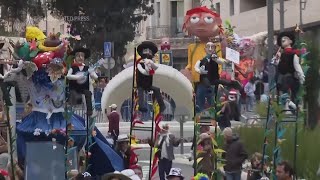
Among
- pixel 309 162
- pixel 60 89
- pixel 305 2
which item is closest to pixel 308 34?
pixel 309 162

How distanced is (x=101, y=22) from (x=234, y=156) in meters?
30.2

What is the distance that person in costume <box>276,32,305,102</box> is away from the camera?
1326 centimetres

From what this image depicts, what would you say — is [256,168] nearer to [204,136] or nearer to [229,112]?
[204,136]

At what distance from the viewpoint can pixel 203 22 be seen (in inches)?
713

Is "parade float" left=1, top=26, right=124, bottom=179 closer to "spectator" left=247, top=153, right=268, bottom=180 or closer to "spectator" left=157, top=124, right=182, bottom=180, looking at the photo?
"spectator" left=247, top=153, right=268, bottom=180

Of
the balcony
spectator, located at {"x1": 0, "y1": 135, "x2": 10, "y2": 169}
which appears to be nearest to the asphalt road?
spectator, located at {"x1": 0, "y1": 135, "x2": 10, "y2": 169}

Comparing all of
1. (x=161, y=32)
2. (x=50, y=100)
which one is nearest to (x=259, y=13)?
(x=161, y=32)

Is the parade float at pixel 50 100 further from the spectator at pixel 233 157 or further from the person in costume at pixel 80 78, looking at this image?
the spectator at pixel 233 157

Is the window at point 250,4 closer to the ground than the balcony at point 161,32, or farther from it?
farther from it

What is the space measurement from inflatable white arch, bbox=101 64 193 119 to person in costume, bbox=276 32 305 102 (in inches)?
138

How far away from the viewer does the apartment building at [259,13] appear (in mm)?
41062

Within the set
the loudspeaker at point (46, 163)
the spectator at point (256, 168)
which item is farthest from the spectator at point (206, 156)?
the loudspeaker at point (46, 163)

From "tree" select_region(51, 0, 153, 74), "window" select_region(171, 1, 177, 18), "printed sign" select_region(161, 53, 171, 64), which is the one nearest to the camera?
"printed sign" select_region(161, 53, 171, 64)

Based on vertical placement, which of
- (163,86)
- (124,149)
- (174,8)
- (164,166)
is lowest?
(164,166)
